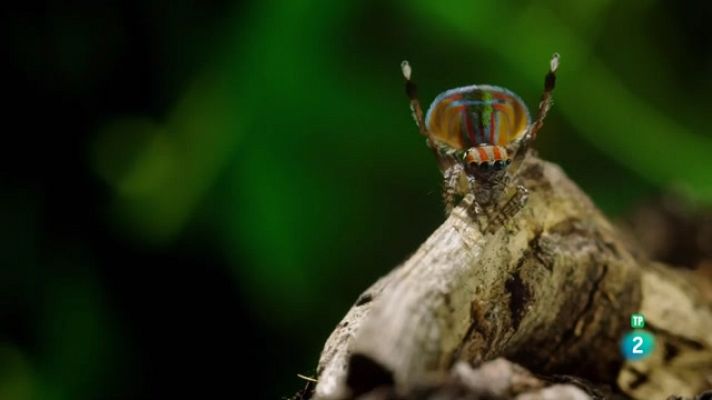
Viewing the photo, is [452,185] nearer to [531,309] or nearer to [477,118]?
[477,118]

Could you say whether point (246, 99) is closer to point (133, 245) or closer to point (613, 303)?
point (133, 245)

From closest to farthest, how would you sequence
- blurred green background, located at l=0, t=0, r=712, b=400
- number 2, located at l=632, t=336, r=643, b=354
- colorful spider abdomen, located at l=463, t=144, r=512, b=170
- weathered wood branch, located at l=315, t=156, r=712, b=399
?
weathered wood branch, located at l=315, t=156, r=712, b=399 < colorful spider abdomen, located at l=463, t=144, r=512, b=170 < number 2, located at l=632, t=336, r=643, b=354 < blurred green background, located at l=0, t=0, r=712, b=400

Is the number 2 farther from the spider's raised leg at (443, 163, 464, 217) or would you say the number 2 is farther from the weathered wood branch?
the spider's raised leg at (443, 163, 464, 217)

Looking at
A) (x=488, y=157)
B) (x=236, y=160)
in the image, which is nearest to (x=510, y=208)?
(x=488, y=157)

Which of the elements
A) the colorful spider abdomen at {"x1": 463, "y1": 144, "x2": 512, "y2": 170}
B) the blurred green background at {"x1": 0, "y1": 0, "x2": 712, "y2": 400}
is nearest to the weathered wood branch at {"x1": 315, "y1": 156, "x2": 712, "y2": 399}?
the colorful spider abdomen at {"x1": 463, "y1": 144, "x2": 512, "y2": 170}

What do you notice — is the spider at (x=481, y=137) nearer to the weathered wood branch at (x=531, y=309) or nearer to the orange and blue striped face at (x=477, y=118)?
the orange and blue striped face at (x=477, y=118)

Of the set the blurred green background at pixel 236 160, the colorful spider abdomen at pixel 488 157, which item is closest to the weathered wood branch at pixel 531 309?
the colorful spider abdomen at pixel 488 157

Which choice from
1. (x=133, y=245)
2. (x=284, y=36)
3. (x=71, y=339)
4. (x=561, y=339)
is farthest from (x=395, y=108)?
(x=71, y=339)
